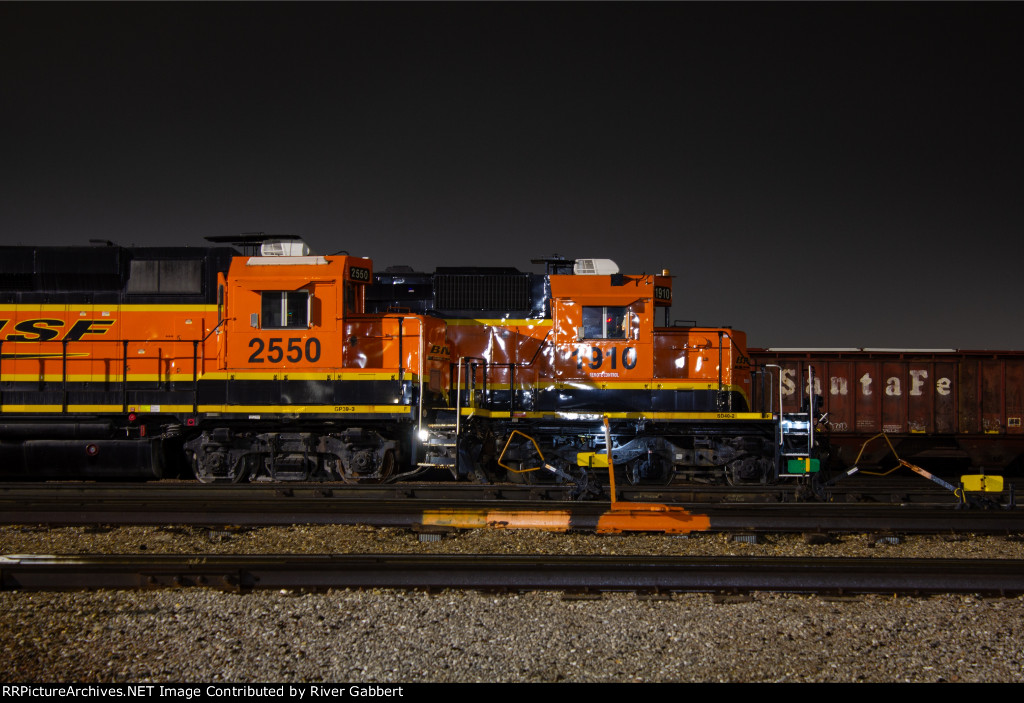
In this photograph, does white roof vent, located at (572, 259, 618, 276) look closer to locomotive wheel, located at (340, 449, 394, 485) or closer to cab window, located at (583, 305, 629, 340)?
cab window, located at (583, 305, 629, 340)

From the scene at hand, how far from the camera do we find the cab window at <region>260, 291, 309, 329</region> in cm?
1065

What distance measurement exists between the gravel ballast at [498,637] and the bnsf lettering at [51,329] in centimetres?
653

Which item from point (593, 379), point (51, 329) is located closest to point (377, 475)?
point (593, 379)

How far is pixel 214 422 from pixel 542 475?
4.84 meters

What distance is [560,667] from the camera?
4.44 meters

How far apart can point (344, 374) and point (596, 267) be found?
4.06 metres

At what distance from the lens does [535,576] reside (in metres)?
5.80

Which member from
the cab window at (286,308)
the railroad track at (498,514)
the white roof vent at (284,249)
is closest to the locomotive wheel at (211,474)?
the railroad track at (498,514)

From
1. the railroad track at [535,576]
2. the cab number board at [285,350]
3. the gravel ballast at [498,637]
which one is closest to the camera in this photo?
the gravel ballast at [498,637]

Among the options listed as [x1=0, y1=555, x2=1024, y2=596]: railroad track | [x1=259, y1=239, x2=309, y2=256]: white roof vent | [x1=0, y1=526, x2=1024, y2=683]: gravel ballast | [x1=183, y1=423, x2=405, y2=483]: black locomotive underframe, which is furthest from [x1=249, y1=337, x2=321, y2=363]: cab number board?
[x1=0, y1=526, x2=1024, y2=683]: gravel ballast

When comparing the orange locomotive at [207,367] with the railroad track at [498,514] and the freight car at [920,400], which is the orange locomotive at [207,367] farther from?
the freight car at [920,400]

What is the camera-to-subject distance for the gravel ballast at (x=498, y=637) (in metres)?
Answer: 4.36

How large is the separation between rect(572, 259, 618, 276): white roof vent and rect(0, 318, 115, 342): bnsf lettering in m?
7.02

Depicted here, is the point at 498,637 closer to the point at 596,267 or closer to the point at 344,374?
the point at 344,374
